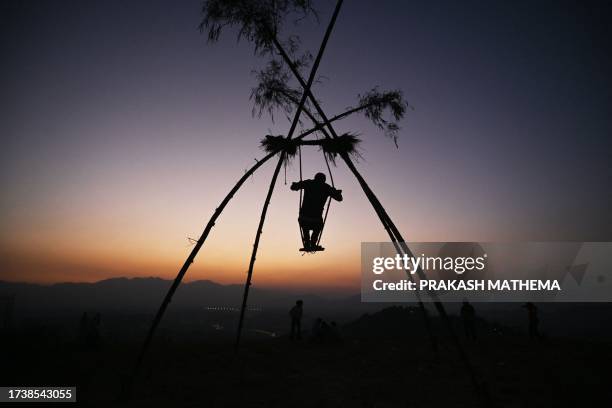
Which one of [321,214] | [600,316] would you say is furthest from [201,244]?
[600,316]

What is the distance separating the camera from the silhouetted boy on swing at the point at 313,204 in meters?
6.70

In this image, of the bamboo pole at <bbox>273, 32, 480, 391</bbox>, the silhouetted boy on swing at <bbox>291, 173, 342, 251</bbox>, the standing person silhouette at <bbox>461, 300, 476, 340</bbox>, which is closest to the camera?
the bamboo pole at <bbox>273, 32, 480, 391</bbox>

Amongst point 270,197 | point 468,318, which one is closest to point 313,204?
point 270,197

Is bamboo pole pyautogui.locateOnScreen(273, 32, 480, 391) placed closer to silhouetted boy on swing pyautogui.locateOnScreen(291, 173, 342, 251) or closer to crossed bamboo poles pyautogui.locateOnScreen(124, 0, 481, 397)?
crossed bamboo poles pyautogui.locateOnScreen(124, 0, 481, 397)

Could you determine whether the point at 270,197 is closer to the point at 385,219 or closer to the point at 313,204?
the point at 313,204

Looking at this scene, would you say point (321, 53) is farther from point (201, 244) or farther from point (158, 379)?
point (158, 379)

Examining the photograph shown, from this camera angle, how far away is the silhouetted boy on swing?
670cm

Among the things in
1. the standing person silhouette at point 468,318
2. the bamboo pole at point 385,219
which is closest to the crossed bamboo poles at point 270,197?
the bamboo pole at point 385,219

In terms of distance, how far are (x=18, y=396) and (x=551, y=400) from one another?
11.7m

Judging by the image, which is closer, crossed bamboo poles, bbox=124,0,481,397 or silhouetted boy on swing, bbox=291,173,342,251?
crossed bamboo poles, bbox=124,0,481,397

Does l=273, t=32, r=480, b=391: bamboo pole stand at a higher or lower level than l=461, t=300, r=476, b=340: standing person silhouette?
higher

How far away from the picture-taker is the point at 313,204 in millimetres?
6723

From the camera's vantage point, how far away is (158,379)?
7.96 meters

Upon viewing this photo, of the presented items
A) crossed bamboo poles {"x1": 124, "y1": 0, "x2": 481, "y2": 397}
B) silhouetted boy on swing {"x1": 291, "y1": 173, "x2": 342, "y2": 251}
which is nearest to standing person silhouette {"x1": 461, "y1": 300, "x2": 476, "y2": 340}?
crossed bamboo poles {"x1": 124, "y1": 0, "x2": 481, "y2": 397}
